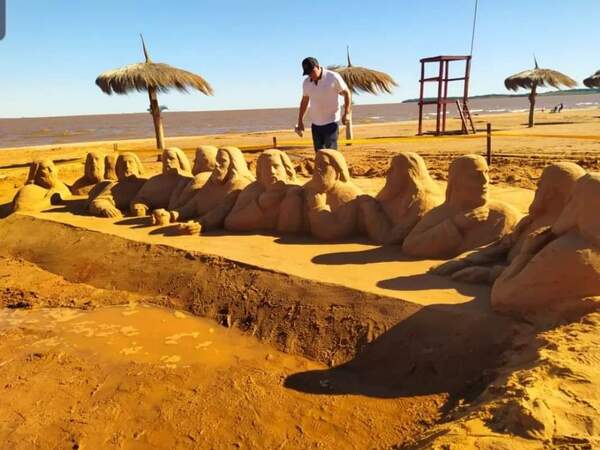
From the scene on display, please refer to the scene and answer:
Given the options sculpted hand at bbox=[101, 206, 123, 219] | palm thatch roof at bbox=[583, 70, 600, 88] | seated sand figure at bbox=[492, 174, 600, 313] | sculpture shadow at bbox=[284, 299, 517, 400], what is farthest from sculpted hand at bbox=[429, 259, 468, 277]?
palm thatch roof at bbox=[583, 70, 600, 88]

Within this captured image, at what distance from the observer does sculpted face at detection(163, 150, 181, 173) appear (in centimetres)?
703

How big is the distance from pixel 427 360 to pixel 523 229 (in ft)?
4.62

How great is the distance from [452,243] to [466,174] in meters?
0.58

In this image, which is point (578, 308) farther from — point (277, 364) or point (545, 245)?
point (277, 364)

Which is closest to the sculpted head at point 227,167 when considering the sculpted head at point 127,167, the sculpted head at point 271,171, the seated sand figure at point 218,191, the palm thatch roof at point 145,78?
the seated sand figure at point 218,191

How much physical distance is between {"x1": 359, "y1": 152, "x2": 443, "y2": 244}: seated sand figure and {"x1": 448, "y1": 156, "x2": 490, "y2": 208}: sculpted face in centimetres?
49

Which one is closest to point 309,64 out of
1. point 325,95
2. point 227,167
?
point 325,95

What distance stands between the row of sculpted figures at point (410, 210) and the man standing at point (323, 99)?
667mm

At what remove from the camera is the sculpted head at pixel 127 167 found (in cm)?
741

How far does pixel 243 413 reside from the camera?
9.86 feet

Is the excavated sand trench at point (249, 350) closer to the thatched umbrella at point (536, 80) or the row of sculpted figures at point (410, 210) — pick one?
the row of sculpted figures at point (410, 210)

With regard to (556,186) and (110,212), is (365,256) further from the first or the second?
(110,212)

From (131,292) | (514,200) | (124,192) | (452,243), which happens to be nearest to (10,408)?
(131,292)

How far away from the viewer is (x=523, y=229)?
12.6 ft
